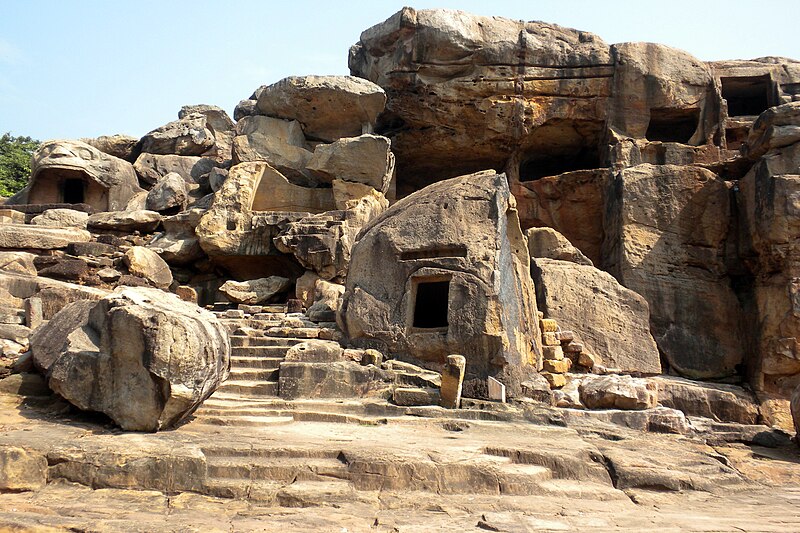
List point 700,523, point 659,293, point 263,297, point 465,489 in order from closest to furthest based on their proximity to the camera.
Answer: point 700,523
point 465,489
point 263,297
point 659,293

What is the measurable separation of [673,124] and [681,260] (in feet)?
22.6

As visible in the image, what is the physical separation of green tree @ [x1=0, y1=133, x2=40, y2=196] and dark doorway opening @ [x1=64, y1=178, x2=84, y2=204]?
488 centimetres

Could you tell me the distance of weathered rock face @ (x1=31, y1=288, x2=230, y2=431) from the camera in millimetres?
5082

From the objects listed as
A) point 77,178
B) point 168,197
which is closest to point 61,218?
point 168,197

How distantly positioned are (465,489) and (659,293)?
10.3 m

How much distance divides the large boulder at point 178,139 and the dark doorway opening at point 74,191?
10.6 feet

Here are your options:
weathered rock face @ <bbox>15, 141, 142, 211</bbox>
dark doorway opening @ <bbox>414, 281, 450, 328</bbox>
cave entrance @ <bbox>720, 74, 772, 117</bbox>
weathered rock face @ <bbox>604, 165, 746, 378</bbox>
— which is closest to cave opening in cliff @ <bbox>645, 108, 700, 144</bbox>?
cave entrance @ <bbox>720, 74, 772, 117</bbox>

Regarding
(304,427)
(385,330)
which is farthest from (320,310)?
(304,427)

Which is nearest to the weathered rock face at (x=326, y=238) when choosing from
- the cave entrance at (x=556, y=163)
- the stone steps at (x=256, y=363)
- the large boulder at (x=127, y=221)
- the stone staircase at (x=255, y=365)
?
the stone staircase at (x=255, y=365)

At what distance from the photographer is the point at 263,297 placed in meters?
12.5

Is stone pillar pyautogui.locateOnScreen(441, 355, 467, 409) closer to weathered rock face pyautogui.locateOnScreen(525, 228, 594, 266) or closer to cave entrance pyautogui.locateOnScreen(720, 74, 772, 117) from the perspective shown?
weathered rock face pyautogui.locateOnScreen(525, 228, 594, 266)

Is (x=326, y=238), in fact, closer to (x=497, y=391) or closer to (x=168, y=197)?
(x=168, y=197)

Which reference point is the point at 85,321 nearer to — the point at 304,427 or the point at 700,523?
the point at 304,427

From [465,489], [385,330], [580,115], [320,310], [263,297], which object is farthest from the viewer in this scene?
[580,115]
